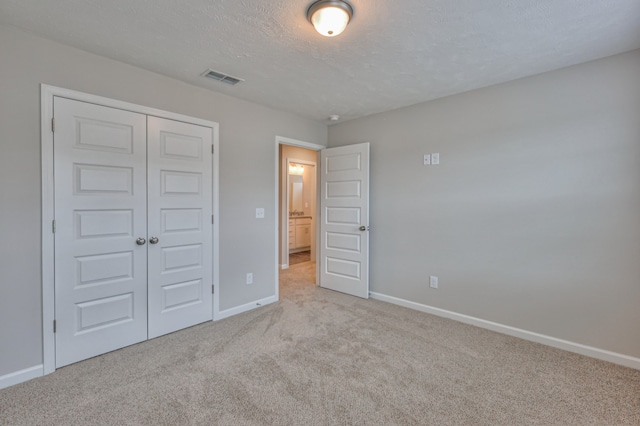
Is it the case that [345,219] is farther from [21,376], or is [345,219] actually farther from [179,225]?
[21,376]

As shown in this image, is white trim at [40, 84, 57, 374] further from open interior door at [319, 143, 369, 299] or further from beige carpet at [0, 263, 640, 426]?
open interior door at [319, 143, 369, 299]

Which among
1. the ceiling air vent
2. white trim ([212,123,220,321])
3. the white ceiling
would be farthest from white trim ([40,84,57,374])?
white trim ([212,123,220,321])

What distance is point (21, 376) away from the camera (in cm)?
198

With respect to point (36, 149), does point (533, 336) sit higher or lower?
lower

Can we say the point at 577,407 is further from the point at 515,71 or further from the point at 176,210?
the point at 176,210

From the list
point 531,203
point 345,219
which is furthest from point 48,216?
point 531,203

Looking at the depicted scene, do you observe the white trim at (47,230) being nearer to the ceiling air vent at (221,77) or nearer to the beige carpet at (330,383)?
the beige carpet at (330,383)

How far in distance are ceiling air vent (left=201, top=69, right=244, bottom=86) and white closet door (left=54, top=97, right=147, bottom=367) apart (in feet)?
2.25

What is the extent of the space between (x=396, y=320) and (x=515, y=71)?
8.65ft

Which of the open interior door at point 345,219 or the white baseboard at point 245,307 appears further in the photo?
the open interior door at point 345,219

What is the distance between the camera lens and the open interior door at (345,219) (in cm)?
372

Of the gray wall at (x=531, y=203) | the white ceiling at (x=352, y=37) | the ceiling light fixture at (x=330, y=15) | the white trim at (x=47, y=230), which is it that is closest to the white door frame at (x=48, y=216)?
the white trim at (x=47, y=230)

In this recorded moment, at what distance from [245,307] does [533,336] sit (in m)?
2.91

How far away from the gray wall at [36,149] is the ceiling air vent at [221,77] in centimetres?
33
